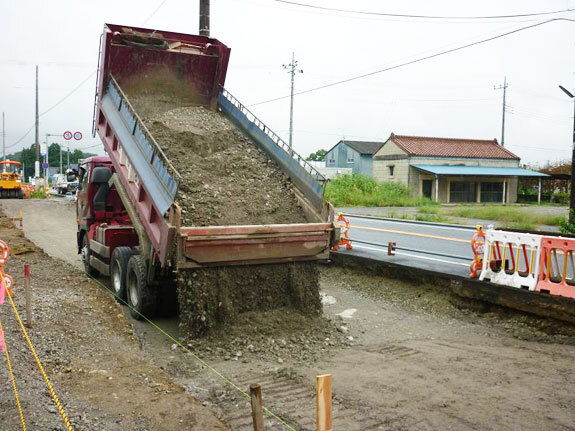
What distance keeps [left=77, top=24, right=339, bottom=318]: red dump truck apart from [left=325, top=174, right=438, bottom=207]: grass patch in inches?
972

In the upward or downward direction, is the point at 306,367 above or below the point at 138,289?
below

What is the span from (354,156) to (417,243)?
146 ft

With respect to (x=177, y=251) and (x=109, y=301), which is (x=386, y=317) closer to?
(x=177, y=251)

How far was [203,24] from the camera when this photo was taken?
46.5ft

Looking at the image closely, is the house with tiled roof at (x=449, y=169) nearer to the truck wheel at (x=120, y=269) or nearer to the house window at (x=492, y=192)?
the house window at (x=492, y=192)

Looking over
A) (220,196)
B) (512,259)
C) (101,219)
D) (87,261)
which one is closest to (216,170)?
(220,196)

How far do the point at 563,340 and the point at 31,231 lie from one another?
17.9 m

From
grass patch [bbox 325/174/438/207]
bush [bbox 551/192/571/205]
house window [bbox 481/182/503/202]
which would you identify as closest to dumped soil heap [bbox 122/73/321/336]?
grass patch [bbox 325/174/438/207]

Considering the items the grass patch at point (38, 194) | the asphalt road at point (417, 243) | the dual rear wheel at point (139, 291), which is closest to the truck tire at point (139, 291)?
the dual rear wheel at point (139, 291)

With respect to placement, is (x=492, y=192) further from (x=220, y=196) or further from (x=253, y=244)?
(x=253, y=244)

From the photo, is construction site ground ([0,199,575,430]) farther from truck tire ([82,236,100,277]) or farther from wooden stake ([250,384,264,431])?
wooden stake ([250,384,264,431])

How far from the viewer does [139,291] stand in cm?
755

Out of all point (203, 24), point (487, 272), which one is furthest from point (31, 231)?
point (487, 272)

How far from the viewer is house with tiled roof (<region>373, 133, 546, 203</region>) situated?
39.4m
